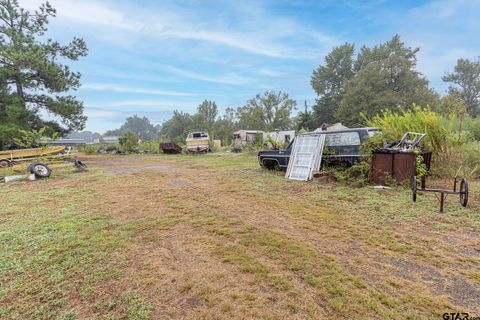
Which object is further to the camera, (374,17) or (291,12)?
(291,12)

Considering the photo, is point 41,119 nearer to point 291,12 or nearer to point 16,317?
point 291,12

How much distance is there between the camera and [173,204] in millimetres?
4590

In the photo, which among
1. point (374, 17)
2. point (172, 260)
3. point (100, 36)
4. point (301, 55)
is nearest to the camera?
point (172, 260)

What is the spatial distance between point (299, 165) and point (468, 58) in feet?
161

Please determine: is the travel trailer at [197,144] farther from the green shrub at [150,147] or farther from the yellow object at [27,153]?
the yellow object at [27,153]

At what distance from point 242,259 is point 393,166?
15.1ft

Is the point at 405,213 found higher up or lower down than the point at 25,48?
lower down

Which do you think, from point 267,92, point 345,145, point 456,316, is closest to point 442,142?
point 345,145

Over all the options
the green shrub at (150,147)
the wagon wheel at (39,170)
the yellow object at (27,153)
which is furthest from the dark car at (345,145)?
the green shrub at (150,147)

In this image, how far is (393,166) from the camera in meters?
5.41

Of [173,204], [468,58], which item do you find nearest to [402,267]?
[173,204]

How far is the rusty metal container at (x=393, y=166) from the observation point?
5297 millimetres

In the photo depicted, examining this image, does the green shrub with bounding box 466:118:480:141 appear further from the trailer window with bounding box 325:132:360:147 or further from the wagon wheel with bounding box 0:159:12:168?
the wagon wheel with bounding box 0:159:12:168

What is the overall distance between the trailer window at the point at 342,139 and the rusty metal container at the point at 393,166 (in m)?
0.75
